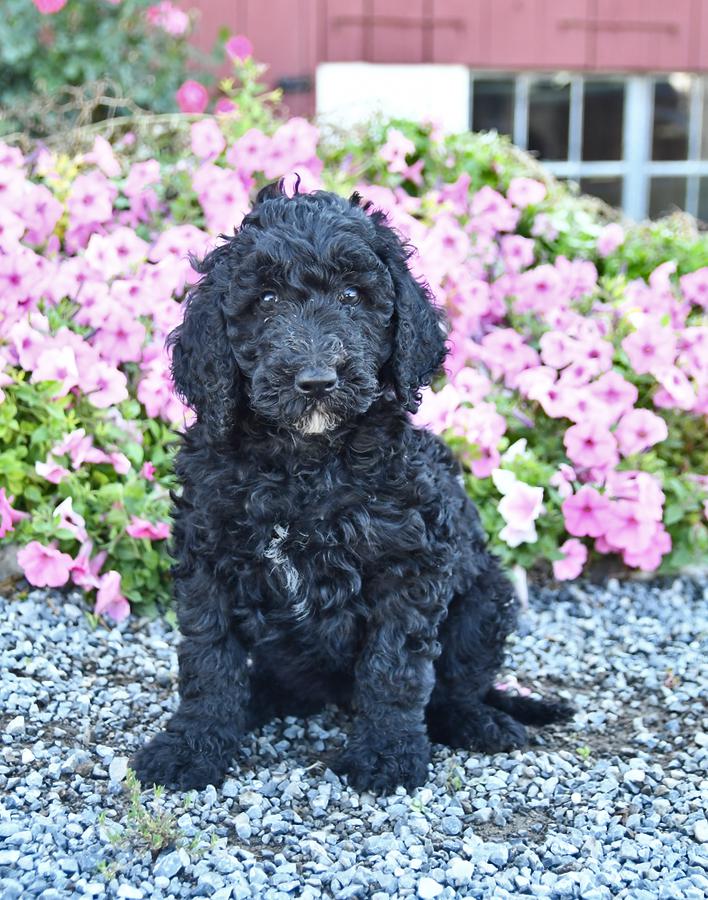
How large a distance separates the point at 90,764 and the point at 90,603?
42.8 inches

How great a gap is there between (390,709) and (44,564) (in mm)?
1459

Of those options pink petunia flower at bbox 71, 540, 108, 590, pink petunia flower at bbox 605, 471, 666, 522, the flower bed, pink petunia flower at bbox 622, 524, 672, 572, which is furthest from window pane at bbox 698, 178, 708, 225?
pink petunia flower at bbox 71, 540, 108, 590

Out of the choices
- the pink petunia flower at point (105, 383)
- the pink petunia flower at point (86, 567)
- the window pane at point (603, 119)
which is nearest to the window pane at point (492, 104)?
the window pane at point (603, 119)

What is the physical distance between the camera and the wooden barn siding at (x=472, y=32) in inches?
281

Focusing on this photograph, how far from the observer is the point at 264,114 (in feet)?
19.0

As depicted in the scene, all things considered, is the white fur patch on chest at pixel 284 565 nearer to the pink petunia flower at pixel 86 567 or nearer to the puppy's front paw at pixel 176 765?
the puppy's front paw at pixel 176 765

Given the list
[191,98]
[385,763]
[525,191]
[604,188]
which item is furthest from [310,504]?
[604,188]

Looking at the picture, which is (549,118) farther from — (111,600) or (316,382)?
(316,382)

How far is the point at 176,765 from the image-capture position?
295cm

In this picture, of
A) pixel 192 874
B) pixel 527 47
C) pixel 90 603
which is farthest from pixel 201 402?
pixel 527 47

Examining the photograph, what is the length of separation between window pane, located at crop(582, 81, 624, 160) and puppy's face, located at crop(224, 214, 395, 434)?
598 centimetres

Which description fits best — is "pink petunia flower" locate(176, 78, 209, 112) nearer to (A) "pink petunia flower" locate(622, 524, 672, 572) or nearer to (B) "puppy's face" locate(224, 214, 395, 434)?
(A) "pink petunia flower" locate(622, 524, 672, 572)

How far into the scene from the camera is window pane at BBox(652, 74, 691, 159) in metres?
→ 8.35

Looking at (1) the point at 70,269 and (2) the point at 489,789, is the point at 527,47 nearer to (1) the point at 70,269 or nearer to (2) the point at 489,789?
(1) the point at 70,269
